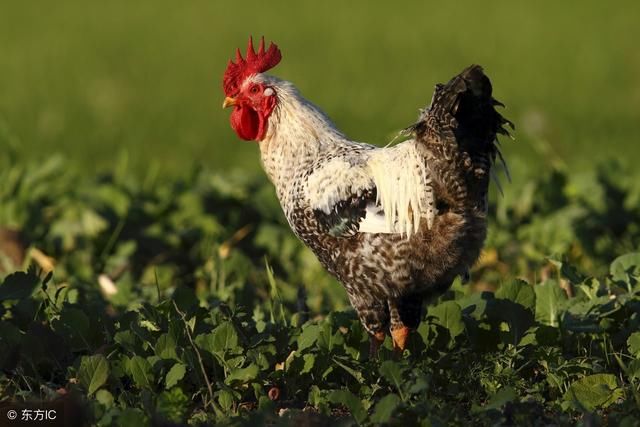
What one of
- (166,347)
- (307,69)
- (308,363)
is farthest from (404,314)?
(307,69)

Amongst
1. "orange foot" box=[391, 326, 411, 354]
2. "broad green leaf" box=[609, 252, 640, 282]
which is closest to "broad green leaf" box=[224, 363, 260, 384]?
"orange foot" box=[391, 326, 411, 354]

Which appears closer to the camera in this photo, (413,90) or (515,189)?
(515,189)

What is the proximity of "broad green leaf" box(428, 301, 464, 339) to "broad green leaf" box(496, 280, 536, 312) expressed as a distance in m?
0.26

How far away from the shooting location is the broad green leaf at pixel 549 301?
5.83 meters

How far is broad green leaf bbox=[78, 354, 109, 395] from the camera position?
4.84m

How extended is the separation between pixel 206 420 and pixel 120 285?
2.09 meters

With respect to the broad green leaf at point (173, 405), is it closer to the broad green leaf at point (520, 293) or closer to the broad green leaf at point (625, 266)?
A: the broad green leaf at point (520, 293)

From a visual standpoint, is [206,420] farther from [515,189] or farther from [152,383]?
[515,189]

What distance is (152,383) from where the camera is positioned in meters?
4.93

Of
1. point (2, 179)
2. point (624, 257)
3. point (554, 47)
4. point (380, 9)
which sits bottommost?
point (624, 257)

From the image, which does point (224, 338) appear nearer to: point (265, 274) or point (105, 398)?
point (105, 398)

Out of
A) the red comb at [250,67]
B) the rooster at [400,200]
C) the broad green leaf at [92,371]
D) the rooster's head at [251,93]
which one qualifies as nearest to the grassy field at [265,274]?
the broad green leaf at [92,371]

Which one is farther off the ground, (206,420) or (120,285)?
(120,285)

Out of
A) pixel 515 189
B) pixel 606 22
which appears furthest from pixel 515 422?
pixel 606 22
